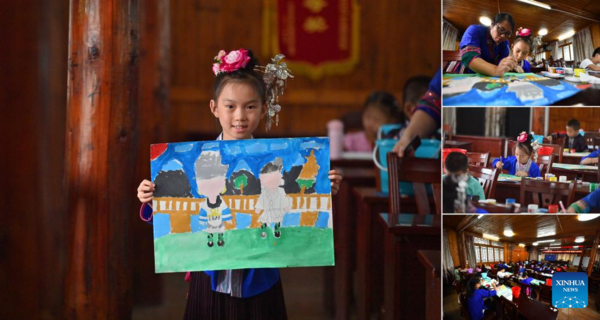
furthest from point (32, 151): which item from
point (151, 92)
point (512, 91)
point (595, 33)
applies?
point (595, 33)

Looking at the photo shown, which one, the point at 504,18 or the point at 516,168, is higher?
the point at 504,18

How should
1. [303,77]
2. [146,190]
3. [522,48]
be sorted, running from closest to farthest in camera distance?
[146,190], [522,48], [303,77]

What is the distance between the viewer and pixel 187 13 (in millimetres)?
2361

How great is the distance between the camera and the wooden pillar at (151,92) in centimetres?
237

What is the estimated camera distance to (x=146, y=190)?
215 cm

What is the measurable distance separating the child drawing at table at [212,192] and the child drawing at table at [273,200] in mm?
125

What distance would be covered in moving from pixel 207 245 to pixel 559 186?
1.30 m

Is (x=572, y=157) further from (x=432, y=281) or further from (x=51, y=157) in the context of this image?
(x=51, y=157)

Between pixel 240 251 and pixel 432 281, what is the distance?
720 millimetres

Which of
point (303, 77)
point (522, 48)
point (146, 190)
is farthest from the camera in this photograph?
point (303, 77)

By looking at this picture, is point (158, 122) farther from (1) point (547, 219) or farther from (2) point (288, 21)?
(1) point (547, 219)

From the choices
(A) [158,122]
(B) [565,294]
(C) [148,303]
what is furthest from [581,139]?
(C) [148,303]

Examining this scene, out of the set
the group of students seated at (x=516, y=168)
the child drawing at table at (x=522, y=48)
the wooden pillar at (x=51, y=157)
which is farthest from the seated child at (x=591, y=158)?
the wooden pillar at (x=51, y=157)

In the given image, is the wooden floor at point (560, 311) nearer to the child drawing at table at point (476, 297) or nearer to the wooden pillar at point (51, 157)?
the child drawing at table at point (476, 297)
